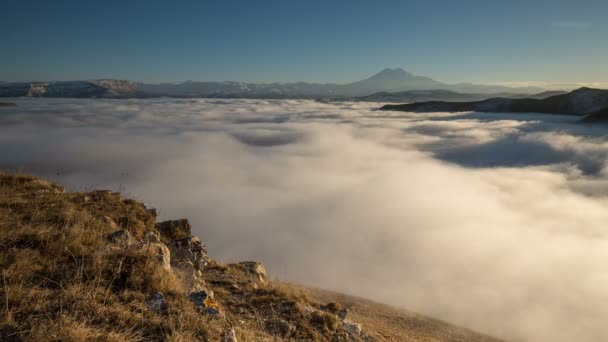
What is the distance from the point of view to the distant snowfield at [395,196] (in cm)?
3073

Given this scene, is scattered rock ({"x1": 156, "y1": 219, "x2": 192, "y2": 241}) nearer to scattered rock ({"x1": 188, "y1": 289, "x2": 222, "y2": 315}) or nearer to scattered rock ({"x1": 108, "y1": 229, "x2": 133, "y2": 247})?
scattered rock ({"x1": 108, "y1": 229, "x2": 133, "y2": 247})

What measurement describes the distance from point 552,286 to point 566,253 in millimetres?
14035

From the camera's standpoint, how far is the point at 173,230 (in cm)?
1029

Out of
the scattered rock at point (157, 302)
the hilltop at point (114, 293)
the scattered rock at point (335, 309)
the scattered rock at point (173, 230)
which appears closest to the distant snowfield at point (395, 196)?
the scattered rock at point (173, 230)

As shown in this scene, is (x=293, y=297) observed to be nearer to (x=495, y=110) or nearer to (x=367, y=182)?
(x=367, y=182)

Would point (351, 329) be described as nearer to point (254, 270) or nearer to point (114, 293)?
point (254, 270)

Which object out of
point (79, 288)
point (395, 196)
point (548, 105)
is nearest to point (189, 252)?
point (79, 288)

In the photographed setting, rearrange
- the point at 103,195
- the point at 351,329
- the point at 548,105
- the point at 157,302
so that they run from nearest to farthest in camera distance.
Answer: the point at 157,302 → the point at 351,329 → the point at 103,195 → the point at 548,105

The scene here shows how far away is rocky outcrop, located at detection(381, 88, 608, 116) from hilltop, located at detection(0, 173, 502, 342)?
12114 centimetres

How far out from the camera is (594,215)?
6234 centimetres

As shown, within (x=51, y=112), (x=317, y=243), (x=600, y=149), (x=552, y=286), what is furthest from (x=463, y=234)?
(x=51, y=112)

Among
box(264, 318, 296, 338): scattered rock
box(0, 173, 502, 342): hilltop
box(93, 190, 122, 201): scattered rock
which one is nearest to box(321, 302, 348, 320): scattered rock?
box(0, 173, 502, 342): hilltop

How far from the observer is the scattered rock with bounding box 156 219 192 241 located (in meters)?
9.96

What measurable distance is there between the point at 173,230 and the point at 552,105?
464 feet
